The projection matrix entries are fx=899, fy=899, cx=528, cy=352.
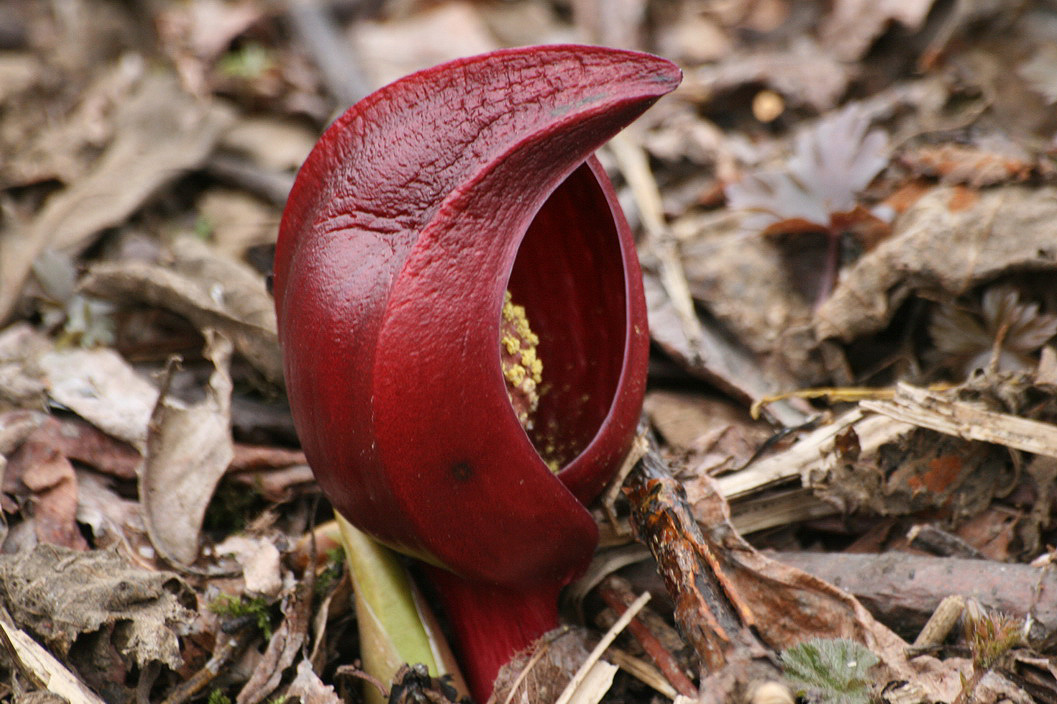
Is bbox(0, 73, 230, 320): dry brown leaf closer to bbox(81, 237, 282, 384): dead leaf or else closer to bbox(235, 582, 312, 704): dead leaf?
bbox(81, 237, 282, 384): dead leaf

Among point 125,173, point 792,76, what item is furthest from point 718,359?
point 125,173

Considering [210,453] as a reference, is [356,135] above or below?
above

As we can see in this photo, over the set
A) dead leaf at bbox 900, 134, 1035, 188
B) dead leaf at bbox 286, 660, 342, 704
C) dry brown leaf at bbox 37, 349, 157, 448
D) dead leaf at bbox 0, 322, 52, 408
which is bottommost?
dead leaf at bbox 286, 660, 342, 704

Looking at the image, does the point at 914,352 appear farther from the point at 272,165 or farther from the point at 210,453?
the point at 272,165

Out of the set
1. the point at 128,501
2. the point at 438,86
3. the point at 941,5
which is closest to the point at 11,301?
the point at 128,501

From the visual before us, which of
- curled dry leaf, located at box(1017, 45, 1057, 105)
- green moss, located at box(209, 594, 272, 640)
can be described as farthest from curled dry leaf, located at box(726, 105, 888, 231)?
green moss, located at box(209, 594, 272, 640)

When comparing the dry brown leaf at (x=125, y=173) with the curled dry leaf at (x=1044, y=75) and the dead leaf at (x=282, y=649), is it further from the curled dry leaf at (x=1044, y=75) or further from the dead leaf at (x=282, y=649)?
the curled dry leaf at (x=1044, y=75)
